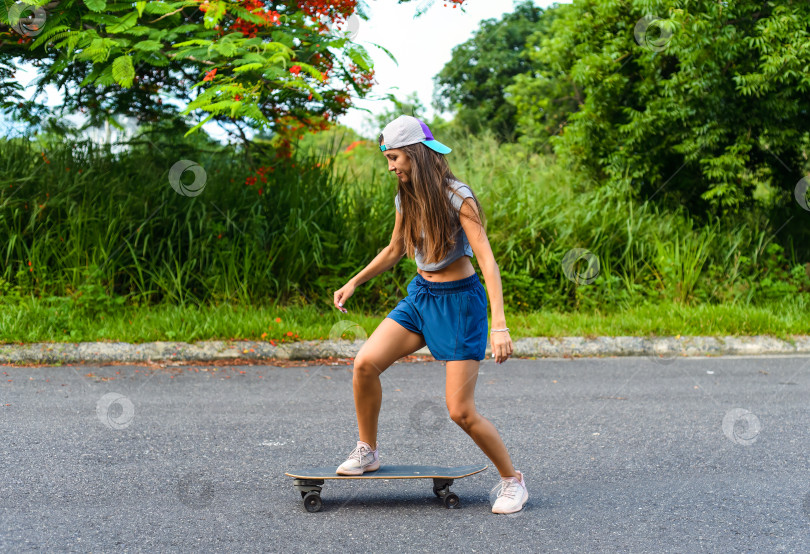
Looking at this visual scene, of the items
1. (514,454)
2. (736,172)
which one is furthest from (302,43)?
(736,172)

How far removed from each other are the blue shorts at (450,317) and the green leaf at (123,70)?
373 cm

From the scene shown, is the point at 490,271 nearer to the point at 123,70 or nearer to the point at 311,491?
the point at 311,491

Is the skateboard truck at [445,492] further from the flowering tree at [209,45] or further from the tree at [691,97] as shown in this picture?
the tree at [691,97]

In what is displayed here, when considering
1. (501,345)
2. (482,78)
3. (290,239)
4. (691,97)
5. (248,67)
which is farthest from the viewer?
(482,78)

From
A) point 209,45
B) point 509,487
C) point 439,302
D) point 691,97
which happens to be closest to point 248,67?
point 209,45

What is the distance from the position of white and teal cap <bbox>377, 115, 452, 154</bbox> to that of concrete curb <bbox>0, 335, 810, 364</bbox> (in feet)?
12.5

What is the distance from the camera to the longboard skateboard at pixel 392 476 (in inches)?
137

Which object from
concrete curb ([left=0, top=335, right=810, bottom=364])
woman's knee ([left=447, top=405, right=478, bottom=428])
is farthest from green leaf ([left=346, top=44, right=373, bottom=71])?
woman's knee ([left=447, top=405, right=478, bottom=428])

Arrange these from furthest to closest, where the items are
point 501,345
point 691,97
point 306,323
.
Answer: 1. point 691,97
2. point 306,323
3. point 501,345

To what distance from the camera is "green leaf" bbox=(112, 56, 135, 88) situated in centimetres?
605

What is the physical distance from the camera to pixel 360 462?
356cm

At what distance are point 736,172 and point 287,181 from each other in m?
5.44

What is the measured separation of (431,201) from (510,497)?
4.64ft

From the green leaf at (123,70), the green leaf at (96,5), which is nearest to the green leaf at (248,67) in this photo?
the green leaf at (123,70)
